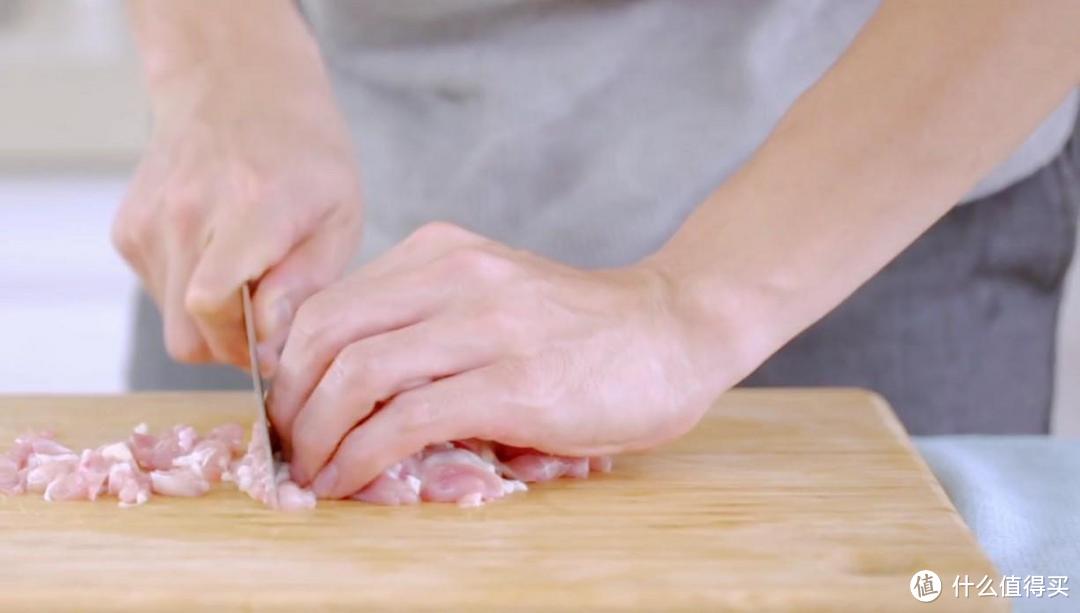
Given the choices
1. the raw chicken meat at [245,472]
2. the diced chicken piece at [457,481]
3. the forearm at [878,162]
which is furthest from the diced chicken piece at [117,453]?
the forearm at [878,162]

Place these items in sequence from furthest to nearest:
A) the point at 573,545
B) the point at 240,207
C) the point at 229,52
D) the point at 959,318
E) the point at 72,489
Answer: the point at 959,318
the point at 229,52
the point at 240,207
the point at 72,489
the point at 573,545


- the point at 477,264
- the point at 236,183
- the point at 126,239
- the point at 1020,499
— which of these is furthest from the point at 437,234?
the point at 1020,499

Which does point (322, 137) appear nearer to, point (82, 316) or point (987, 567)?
point (987, 567)

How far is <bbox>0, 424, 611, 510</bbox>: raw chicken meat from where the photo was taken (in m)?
0.95

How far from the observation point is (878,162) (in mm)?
982

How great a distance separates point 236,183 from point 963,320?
71cm

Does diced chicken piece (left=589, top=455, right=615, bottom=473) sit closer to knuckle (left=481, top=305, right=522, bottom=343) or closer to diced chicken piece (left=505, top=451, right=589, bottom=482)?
diced chicken piece (left=505, top=451, right=589, bottom=482)

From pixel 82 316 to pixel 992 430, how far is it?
167cm

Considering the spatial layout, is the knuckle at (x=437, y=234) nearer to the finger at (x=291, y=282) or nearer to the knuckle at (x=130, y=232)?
the finger at (x=291, y=282)

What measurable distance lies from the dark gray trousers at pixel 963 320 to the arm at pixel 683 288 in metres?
0.39

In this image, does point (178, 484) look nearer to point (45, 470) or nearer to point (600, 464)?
point (45, 470)

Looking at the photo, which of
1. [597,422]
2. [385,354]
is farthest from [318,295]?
[597,422]

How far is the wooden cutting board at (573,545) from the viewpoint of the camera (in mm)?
775

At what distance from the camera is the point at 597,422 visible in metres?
0.94
